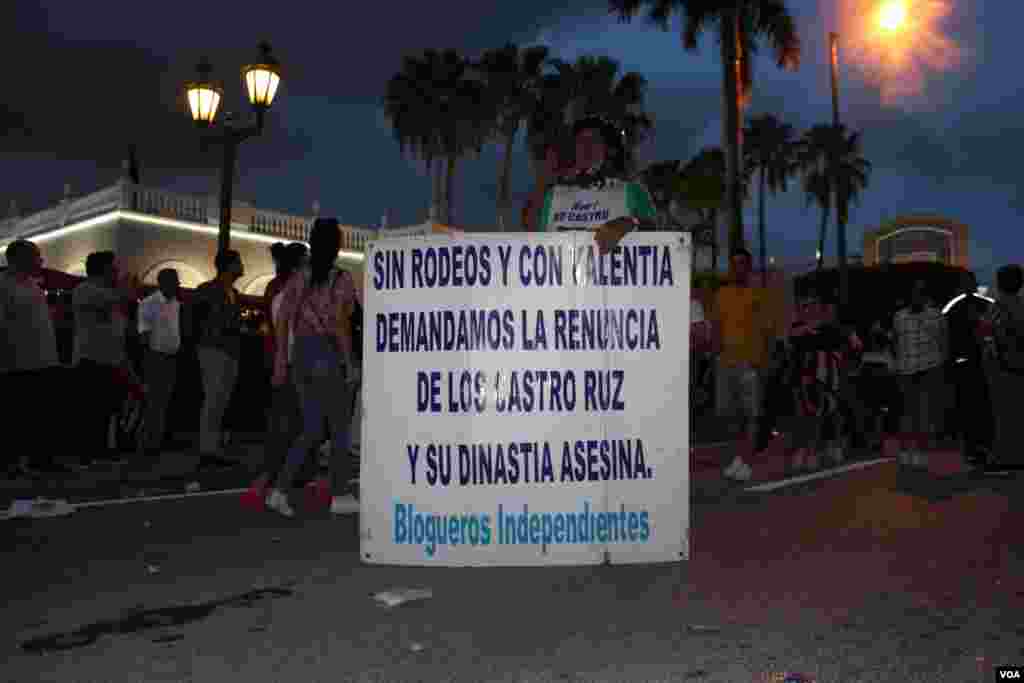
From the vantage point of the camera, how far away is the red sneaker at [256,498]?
6.98 metres

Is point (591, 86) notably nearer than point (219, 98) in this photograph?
No

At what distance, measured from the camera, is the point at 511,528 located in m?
4.78

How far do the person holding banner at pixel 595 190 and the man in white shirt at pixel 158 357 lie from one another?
217 inches

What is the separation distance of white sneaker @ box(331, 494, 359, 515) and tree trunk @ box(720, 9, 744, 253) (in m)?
A: 16.1

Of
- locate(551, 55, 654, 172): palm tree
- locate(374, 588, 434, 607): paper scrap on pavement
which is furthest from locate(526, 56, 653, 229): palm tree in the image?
locate(374, 588, 434, 607): paper scrap on pavement

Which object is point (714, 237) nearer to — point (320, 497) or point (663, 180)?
point (663, 180)

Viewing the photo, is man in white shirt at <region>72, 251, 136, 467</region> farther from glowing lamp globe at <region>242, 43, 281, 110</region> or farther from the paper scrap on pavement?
the paper scrap on pavement

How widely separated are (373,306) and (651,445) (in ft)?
Answer: 5.02

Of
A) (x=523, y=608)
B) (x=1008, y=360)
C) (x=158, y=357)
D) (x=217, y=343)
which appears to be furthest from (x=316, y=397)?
(x=1008, y=360)

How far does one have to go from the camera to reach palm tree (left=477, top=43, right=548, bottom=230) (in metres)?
43.2

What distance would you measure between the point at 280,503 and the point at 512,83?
3913cm

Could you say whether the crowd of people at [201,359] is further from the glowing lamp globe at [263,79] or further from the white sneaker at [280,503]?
the glowing lamp globe at [263,79]

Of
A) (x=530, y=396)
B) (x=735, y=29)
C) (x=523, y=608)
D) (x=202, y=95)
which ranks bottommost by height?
(x=523, y=608)

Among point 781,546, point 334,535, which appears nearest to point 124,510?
point 334,535
